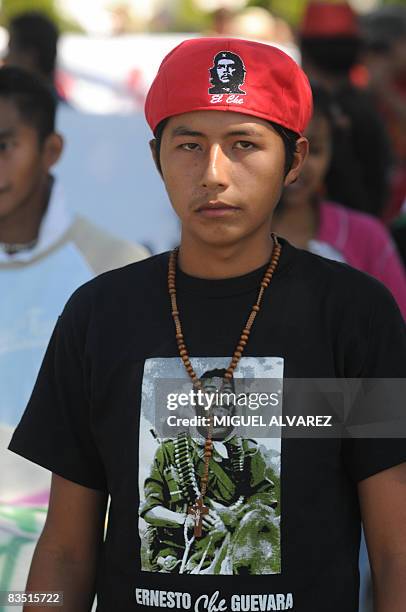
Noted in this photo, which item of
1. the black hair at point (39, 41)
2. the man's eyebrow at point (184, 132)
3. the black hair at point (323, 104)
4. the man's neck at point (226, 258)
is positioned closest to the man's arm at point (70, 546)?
the man's neck at point (226, 258)

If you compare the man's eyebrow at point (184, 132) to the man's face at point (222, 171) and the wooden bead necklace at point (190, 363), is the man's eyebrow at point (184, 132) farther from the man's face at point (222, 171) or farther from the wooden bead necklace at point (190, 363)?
the wooden bead necklace at point (190, 363)

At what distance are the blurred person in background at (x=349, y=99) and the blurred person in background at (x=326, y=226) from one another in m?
0.73

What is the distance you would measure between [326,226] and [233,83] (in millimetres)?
2176

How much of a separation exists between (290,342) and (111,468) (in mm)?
410

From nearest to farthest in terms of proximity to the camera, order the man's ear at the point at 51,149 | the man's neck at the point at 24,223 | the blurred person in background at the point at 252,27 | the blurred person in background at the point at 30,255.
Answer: the blurred person in background at the point at 30,255, the man's neck at the point at 24,223, the man's ear at the point at 51,149, the blurred person in background at the point at 252,27

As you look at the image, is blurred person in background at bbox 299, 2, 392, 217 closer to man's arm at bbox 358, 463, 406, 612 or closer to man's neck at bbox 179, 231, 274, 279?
man's neck at bbox 179, 231, 274, 279

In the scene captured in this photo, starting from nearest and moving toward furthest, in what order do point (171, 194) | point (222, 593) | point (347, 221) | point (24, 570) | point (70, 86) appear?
point (222, 593) → point (171, 194) → point (24, 570) → point (347, 221) → point (70, 86)

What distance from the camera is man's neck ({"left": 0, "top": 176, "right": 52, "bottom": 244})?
399cm

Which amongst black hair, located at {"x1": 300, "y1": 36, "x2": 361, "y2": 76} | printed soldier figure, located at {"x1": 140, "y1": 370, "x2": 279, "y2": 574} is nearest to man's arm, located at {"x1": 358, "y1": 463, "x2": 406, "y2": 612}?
printed soldier figure, located at {"x1": 140, "y1": 370, "x2": 279, "y2": 574}

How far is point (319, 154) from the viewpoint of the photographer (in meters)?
4.71

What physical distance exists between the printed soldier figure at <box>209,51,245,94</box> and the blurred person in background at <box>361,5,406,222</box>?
405cm

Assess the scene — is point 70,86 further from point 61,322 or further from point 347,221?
point 61,322

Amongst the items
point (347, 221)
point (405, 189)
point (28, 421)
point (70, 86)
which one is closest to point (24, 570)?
point (28, 421)

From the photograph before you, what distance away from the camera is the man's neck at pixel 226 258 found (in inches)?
95.5
